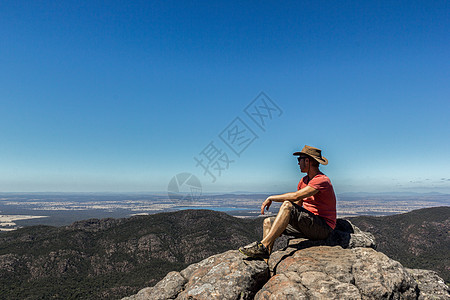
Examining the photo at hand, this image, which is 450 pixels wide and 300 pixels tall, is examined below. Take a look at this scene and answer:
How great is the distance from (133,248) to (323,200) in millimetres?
127540

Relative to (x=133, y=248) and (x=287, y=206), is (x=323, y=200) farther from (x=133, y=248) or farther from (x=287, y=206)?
(x=133, y=248)

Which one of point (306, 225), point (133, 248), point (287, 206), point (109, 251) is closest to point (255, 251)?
point (287, 206)

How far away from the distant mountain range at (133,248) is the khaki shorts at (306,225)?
300ft

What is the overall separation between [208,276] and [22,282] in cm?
11769

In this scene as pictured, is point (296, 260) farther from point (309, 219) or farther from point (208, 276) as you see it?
point (208, 276)

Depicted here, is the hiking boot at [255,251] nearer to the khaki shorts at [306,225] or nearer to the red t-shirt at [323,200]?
the khaki shorts at [306,225]

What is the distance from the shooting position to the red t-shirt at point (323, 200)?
1035 cm

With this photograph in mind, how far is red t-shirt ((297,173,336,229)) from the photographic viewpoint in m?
10.4

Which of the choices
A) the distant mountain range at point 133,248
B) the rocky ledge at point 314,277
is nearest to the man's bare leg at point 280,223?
the rocky ledge at point 314,277

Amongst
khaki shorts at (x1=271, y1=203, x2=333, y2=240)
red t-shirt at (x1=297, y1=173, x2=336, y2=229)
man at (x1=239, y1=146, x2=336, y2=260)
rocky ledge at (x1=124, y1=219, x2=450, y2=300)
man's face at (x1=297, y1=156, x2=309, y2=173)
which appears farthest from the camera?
man's face at (x1=297, y1=156, x2=309, y2=173)

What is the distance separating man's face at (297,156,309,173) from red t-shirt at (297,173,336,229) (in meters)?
0.67

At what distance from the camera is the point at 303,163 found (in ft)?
37.4

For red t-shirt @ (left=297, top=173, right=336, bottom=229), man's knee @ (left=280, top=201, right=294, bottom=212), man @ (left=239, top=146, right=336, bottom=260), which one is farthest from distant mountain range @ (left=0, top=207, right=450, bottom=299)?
man's knee @ (left=280, top=201, right=294, bottom=212)

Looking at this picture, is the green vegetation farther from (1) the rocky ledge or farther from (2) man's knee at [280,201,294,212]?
(2) man's knee at [280,201,294,212]
